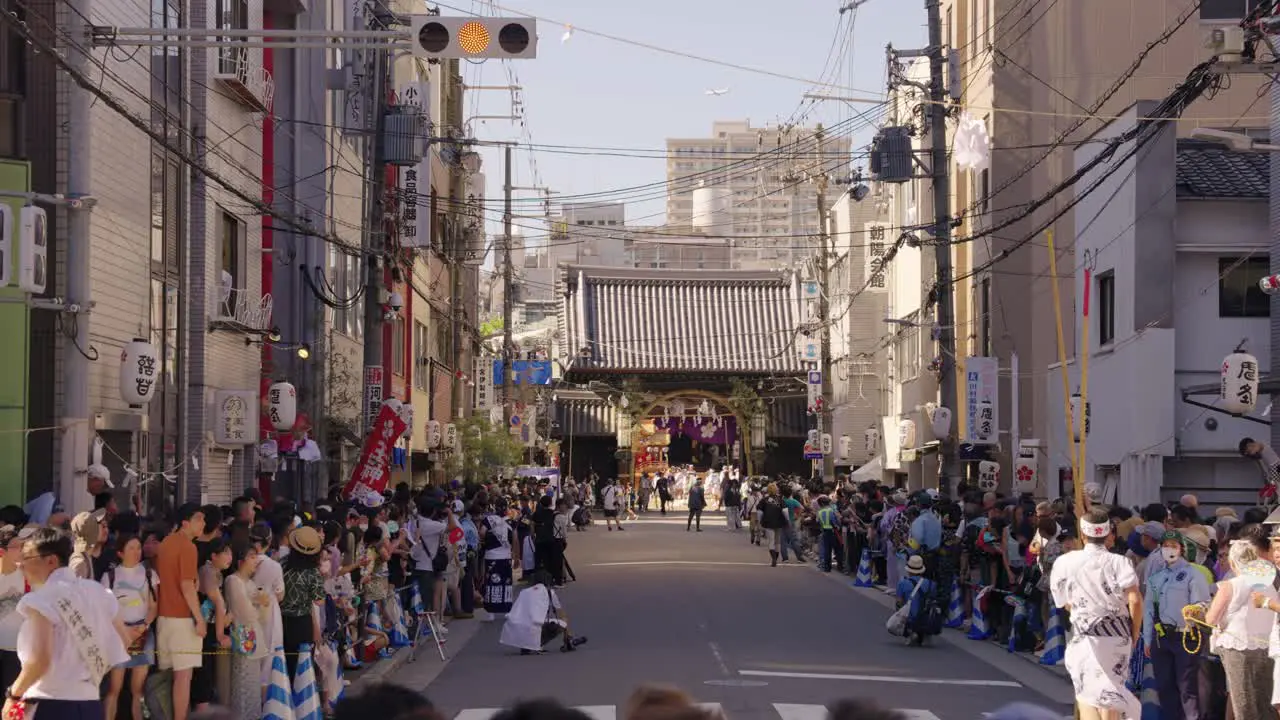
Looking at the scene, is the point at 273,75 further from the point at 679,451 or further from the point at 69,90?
the point at 679,451

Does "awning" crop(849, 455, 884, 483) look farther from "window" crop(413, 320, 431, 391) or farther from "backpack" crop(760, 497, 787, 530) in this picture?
"backpack" crop(760, 497, 787, 530)

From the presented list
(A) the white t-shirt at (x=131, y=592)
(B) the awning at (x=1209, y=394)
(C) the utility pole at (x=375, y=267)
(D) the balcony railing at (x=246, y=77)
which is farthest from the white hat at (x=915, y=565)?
(D) the balcony railing at (x=246, y=77)

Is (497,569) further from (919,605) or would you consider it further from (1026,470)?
(1026,470)

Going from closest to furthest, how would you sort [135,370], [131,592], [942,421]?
[131,592], [135,370], [942,421]

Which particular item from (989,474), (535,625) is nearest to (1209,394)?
(989,474)

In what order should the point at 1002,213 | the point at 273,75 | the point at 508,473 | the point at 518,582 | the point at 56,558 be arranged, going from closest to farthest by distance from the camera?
1. the point at 56,558
2. the point at 273,75
3. the point at 518,582
4. the point at 1002,213
5. the point at 508,473

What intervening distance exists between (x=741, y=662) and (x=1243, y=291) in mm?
13234

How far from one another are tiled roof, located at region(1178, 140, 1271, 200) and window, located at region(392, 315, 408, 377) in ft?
65.3

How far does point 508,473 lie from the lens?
4922 centimetres

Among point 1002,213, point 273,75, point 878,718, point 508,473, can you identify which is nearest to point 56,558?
point 878,718

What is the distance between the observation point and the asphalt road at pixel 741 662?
51.0 feet

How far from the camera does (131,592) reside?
40.8 ft

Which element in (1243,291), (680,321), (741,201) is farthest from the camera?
(741,201)

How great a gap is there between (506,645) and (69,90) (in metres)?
8.15
